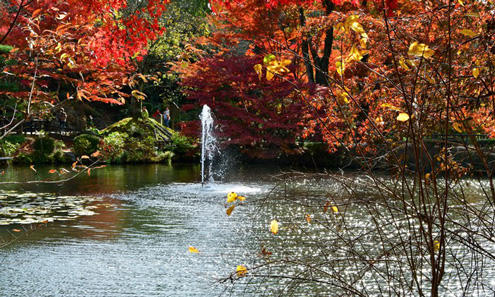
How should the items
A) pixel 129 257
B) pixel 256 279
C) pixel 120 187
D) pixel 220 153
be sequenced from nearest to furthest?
pixel 256 279, pixel 129 257, pixel 120 187, pixel 220 153

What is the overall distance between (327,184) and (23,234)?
645cm

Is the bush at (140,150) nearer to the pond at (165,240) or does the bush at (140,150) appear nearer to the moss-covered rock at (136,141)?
the moss-covered rock at (136,141)

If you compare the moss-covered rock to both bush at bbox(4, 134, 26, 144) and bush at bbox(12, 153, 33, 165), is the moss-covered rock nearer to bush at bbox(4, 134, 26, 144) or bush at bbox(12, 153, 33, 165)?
bush at bbox(12, 153, 33, 165)

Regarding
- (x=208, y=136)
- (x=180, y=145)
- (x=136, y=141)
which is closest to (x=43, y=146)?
(x=136, y=141)

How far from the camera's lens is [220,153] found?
17.5 m

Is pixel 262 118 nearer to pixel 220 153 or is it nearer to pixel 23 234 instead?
pixel 220 153

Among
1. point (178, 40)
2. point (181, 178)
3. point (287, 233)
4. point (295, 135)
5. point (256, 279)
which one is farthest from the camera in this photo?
point (178, 40)

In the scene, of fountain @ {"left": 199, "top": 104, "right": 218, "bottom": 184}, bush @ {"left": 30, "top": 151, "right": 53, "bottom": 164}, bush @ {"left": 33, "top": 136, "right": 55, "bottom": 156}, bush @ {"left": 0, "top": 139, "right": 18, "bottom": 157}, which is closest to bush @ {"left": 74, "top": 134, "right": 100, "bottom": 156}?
bush @ {"left": 33, "top": 136, "right": 55, "bottom": 156}

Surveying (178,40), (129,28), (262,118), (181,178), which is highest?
(178,40)

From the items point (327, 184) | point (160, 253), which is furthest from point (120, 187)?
point (160, 253)

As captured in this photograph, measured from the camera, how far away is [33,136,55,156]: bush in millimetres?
16359

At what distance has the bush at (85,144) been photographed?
17.0 meters

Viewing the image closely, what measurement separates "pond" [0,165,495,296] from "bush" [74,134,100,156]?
636 cm

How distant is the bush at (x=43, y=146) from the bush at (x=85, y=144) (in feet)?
2.55
